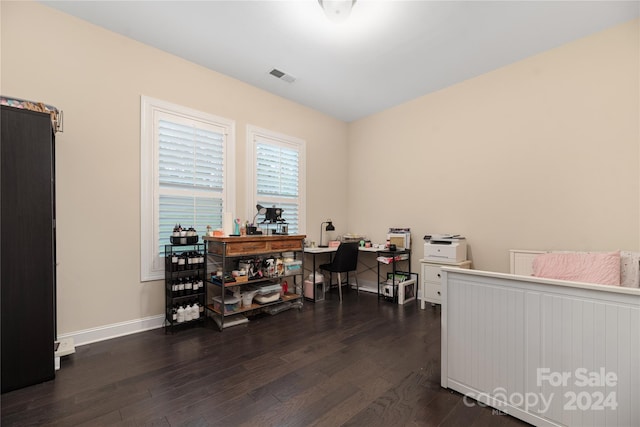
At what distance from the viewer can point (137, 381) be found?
6.76 ft

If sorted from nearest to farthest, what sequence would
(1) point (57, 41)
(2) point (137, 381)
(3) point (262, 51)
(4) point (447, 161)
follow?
(2) point (137, 381) → (1) point (57, 41) → (3) point (262, 51) → (4) point (447, 161)

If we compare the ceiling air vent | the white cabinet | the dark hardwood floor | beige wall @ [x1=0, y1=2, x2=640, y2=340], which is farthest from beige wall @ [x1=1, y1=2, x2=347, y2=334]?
the white cabinet

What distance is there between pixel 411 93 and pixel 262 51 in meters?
2.33

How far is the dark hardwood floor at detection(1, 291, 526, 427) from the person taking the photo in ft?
5.52

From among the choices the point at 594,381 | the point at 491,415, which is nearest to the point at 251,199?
the point at 491,415

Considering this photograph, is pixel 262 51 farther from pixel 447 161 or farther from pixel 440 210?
pixel 440 210

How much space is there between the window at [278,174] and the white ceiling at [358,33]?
0.82 meters

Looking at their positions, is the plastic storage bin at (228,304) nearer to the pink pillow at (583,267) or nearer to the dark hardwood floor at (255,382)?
the dark hardwood floor at (255,382)

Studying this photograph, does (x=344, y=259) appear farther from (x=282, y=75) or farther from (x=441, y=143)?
(x=282, y=75)

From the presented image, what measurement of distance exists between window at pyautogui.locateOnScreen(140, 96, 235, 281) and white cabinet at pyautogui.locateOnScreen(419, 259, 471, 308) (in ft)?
8.92

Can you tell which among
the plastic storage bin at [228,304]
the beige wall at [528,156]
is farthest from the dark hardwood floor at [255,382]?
the beige wall at [528,156]

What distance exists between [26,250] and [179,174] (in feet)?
5.10

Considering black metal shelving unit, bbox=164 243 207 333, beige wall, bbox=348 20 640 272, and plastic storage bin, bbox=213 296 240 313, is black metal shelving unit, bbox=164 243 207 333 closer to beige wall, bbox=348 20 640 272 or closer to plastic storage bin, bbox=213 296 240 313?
plastic storage bin, bbox=213 296 240 313

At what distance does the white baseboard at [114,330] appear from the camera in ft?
8.67
